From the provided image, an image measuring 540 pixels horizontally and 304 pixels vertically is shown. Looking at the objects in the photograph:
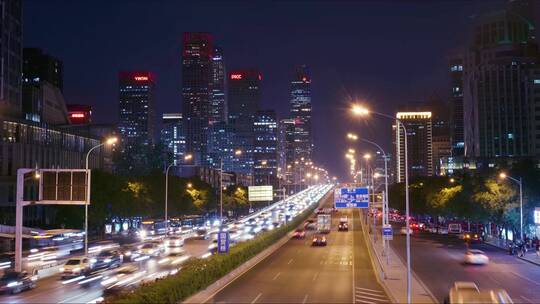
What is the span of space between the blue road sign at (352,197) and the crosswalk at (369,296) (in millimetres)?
25236

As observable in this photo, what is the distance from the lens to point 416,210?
139 m

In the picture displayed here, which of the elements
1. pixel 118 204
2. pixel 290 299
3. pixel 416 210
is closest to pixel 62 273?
pixel 290 299

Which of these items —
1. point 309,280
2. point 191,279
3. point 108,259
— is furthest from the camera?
point 108,259

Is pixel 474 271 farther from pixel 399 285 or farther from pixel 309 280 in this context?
pixel 309 280

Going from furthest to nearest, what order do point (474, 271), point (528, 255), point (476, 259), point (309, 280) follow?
point (528, 255) → point (476, 259) → point (474, 271) → point (309, 280)

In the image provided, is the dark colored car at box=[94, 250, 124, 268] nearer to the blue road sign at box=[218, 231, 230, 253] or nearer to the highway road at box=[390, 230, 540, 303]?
the blue road sign at box=[218, 231, 230, 253]

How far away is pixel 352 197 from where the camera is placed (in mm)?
63594

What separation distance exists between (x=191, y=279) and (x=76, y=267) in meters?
15.7

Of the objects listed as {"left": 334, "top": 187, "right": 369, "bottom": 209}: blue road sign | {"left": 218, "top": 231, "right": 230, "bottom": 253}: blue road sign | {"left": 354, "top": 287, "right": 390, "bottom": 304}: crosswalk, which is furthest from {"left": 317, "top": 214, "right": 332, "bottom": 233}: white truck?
{"left": 354, "top": 287, "right": 390, "bottom": 304}: crosswalk

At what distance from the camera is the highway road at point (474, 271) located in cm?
3797

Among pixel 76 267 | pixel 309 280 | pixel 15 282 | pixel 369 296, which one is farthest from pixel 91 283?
pixel 369 296

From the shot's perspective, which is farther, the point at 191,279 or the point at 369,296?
the point at 369,296

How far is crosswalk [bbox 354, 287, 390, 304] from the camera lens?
109 ft

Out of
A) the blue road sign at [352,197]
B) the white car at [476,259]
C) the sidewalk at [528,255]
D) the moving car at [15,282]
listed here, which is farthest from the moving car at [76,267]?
the sidewalk at [528,255]
